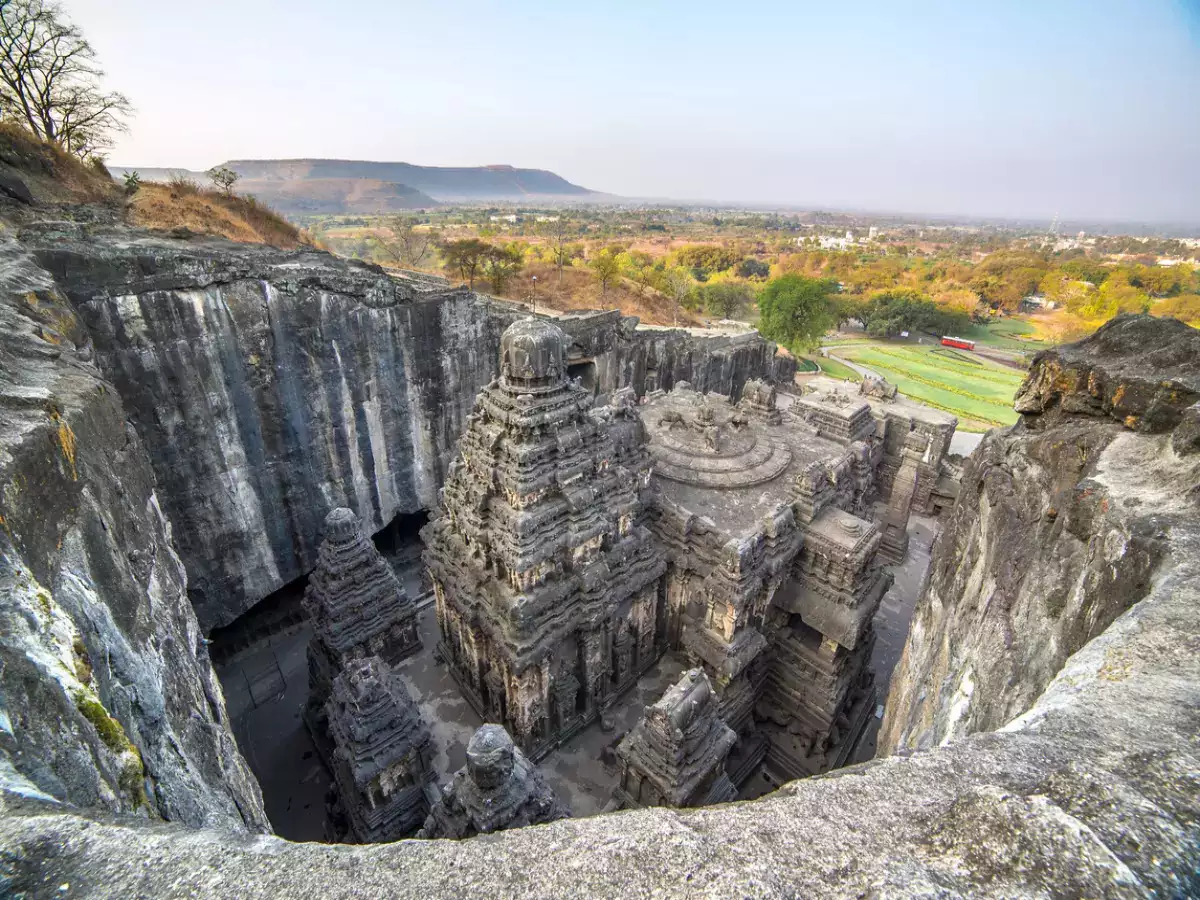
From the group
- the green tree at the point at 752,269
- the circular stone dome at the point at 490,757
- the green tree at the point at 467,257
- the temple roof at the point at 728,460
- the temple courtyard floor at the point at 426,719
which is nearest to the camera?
the circular stone dome at the point at 490,757

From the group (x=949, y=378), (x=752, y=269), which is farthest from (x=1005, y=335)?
(x=752, y=269)

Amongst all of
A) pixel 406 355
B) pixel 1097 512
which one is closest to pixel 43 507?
pixel 1097 512

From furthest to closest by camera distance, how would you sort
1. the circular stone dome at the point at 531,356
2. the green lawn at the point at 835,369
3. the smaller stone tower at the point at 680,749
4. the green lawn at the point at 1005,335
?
the green lawn at the point at 1005,335 → the green lawn at the point at 835,369 → the circular stone dome at the point at 531,356 → the smaller stone tower at the point at 680,749

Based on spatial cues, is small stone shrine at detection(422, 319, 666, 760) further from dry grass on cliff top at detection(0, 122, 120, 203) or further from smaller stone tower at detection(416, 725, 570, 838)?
dry grass on cliff top at detection(0, 122, 120, 203)

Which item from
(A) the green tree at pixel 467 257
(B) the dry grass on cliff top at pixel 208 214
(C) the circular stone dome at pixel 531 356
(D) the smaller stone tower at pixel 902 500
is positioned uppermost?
(B) the dry grass on cliff top at pixel 208 214

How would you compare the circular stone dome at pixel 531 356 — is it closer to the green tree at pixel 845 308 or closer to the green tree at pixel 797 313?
the green tree at pixel 797 313

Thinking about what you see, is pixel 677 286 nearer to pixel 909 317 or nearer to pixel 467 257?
pixel 467 257

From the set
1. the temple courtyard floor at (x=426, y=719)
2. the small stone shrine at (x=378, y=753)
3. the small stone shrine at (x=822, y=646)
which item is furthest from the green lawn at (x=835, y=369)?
the small stone shrine at (x=378, y=753)
